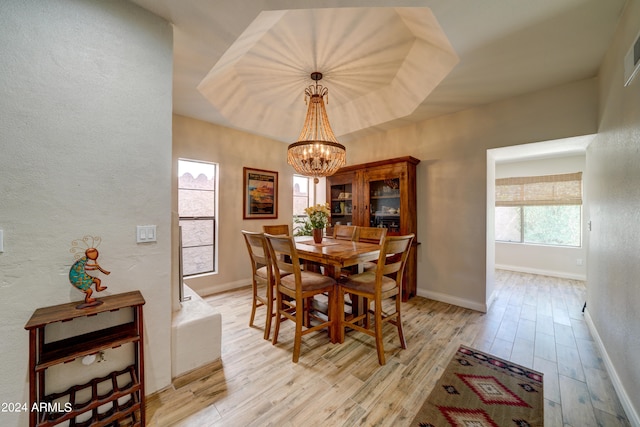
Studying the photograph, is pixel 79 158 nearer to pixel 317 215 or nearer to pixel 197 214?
pixel 317 215

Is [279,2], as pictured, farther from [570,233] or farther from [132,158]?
[570,233]

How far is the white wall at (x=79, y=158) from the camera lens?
126 cm

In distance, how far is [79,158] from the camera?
1416 millimetres

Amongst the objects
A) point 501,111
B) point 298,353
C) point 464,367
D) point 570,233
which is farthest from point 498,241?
point 298,353

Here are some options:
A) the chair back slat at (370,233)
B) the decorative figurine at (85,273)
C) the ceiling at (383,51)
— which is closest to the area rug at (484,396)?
the chair back slat at (370,233)

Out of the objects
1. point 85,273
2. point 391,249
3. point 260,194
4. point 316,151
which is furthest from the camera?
point 260,194

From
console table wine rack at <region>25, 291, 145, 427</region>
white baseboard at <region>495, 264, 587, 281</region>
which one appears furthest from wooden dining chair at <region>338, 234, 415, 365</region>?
white baseboard at <region>495, 264, 587, 281</region>

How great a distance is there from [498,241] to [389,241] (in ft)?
16.2

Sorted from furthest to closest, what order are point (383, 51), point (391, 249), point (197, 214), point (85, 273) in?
point (197, 214)
point (383, 51)
point (391, 249)
point (85, 273)

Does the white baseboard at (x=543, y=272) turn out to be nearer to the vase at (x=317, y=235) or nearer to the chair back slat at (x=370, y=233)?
the chair back slat at (x=370, y=233)

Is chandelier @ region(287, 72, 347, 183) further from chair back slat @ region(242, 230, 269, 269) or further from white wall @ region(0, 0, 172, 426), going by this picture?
white wall @ region(0, 0, 172, 426)

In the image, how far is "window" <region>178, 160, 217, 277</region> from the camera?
3.58 metres

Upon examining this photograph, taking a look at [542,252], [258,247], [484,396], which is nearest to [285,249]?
[258,247]

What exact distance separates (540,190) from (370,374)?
5.42 metres
